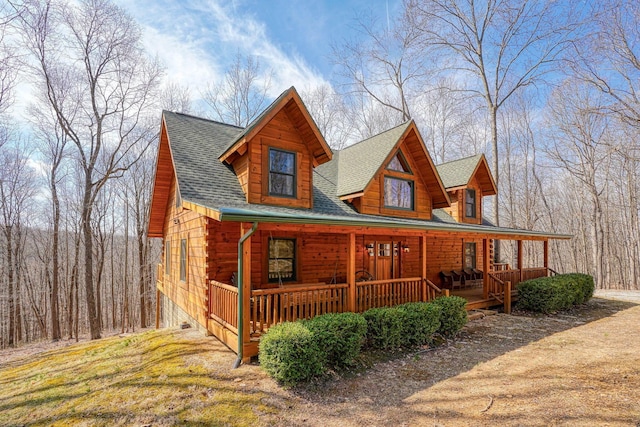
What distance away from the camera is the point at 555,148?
22.0 metres

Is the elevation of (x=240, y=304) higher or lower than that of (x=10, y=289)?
higher

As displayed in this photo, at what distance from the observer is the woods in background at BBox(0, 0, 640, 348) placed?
13.6 meters

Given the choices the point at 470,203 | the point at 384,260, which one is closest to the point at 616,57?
the point at 470,203

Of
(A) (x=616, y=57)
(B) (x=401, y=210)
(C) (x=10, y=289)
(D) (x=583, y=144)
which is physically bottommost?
(C) (x=10, y=289)

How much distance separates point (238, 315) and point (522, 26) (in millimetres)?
19790

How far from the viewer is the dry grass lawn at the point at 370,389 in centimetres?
441

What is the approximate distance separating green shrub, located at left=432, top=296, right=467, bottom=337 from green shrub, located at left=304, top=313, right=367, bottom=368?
9.83ft

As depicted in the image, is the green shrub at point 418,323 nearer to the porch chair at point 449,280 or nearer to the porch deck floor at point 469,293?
the porch deck floor at point 469,293

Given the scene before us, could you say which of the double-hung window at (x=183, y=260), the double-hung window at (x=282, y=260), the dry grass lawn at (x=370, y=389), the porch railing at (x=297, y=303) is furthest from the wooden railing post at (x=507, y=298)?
the double-hung window at (x=183, y=260)

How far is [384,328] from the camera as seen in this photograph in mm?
6895

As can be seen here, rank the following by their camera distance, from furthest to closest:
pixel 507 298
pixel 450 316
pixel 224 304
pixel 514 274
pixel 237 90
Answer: pixel 237 90 < pixel 514 274 < pixel 507 298 < pixel 450 316 < pixel 224 304

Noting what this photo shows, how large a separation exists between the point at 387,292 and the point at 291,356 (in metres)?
3.95

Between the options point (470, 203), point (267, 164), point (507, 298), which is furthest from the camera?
point (470, 203)

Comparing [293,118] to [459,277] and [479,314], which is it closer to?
[479,314]
